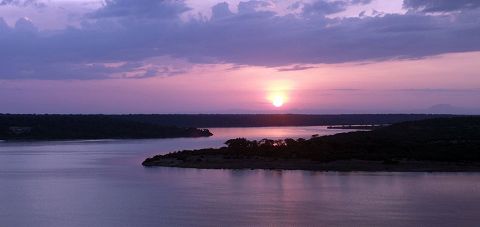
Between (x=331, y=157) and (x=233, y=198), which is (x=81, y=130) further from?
(x=233, y=198)

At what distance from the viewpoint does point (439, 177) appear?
33406mm

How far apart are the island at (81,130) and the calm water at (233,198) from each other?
5474 centimetres

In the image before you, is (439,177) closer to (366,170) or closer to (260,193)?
(366,170)

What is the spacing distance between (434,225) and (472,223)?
1.08m

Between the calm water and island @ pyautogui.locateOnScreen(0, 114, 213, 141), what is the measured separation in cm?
5474

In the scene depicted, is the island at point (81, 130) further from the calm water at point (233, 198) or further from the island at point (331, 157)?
the calm water at point (233, 198)

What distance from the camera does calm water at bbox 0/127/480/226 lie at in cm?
2153

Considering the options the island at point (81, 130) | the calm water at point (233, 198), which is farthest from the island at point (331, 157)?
the island at point (81, 130)

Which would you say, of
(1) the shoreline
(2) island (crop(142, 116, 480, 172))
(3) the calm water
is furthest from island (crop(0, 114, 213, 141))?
(3) the calm water

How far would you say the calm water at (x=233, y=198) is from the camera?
21.5 m

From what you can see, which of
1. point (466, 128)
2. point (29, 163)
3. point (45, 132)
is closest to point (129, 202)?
point (29, 163)

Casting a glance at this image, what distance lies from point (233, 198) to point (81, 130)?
74500 mm

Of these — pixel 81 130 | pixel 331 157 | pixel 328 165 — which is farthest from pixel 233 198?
pixel 81 130

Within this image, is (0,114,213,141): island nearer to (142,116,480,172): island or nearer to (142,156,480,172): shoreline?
(142,116,480,172): island
